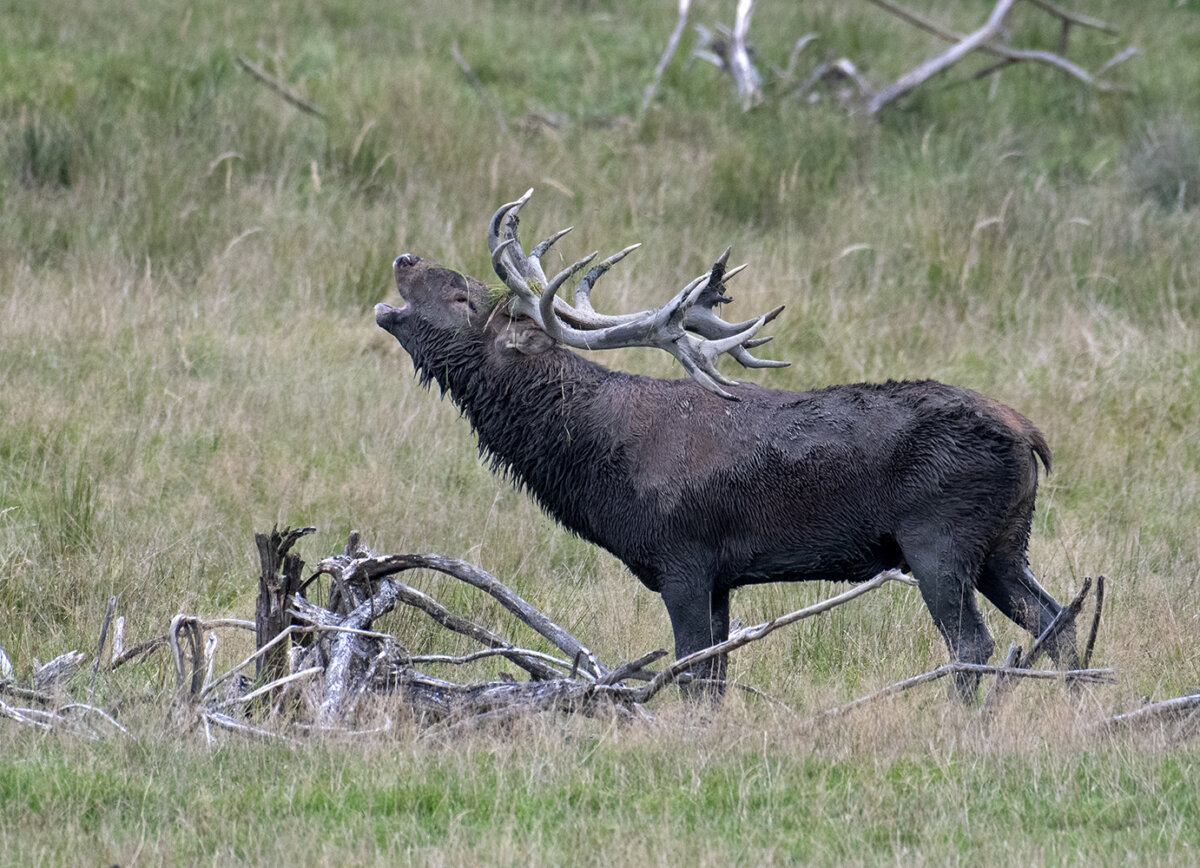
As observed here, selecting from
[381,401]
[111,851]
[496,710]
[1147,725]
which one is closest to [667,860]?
[496,710]

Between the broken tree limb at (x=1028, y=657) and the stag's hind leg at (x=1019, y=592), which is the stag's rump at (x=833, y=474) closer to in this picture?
the stag's hind leg at (x=1019, y=592)

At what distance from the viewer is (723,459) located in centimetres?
566

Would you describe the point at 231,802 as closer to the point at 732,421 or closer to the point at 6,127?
the point at 732,421

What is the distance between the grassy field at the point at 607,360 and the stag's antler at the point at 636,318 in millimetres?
1249

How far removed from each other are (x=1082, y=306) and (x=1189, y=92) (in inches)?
229

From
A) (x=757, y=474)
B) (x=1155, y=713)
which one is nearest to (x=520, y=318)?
(x=757, y=474)

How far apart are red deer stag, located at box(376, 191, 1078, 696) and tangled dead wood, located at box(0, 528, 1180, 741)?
320 mm

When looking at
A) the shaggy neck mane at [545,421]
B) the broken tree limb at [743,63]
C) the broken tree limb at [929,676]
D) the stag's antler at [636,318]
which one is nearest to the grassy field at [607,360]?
the broken tree limb at [929,676]

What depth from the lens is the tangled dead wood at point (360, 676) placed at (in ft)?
16.3

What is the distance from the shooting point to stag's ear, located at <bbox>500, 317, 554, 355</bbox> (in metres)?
5.98

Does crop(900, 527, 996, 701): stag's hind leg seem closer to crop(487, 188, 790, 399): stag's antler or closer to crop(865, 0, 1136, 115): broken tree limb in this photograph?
crop(487, 188, 790, 399): stag's antler

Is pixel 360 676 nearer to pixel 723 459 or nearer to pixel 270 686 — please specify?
pixel 270 686

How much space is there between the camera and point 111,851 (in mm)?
4078

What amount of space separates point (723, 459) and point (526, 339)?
934 millimetres
